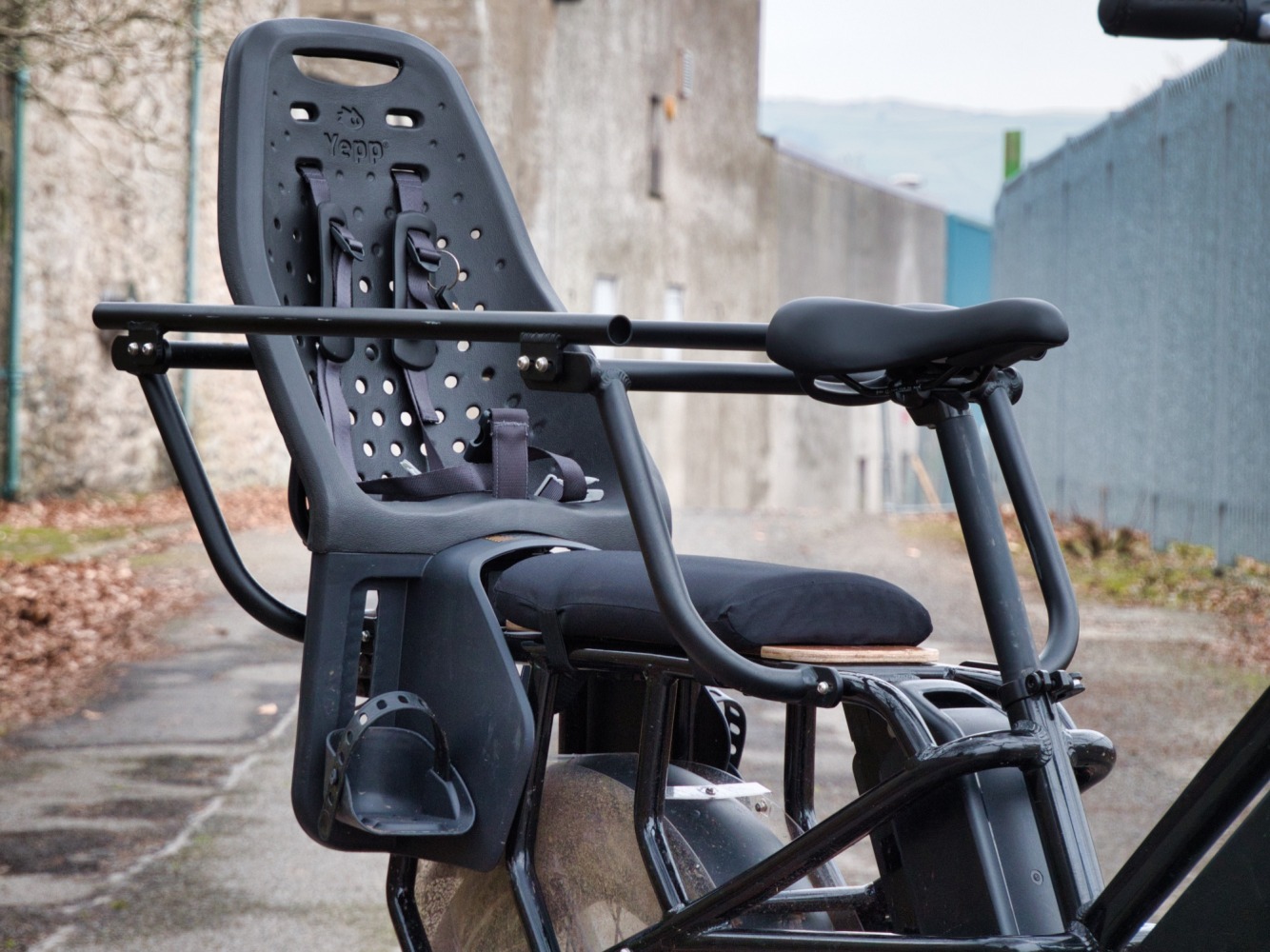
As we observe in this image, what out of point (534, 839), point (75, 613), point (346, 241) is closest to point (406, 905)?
point (534, 839)

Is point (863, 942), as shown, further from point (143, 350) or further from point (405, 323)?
point (143, 350)

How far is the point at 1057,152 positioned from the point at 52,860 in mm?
10979

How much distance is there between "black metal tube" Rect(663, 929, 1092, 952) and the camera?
1.48 m

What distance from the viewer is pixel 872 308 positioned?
5.47ft

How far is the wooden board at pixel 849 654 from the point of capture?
1717 millimetres

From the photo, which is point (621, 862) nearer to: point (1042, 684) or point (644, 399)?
point (1042, 684)

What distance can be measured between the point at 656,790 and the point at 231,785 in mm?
3164

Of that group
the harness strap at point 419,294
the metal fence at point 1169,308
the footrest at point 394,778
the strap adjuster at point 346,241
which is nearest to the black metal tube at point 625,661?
the footrest at point 394,778

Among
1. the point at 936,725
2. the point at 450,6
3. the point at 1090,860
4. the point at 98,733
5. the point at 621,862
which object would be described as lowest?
the point at 98,733

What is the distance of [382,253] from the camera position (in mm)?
2604

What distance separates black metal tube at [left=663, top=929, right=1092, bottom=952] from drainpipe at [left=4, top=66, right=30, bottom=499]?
10.7 metres

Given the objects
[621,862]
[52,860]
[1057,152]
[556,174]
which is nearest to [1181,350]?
[1057,152]

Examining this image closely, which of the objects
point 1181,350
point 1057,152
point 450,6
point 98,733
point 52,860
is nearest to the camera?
point 52,860

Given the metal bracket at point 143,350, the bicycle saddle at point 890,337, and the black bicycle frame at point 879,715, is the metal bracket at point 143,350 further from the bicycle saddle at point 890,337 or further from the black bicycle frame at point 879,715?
the bicycle saddle at point 890,337
